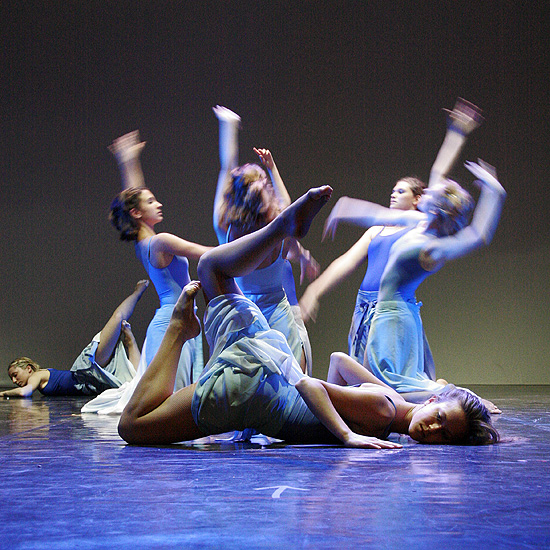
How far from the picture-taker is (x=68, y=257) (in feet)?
23.0

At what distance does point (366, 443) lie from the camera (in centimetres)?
210

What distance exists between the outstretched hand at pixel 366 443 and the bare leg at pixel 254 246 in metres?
0.60

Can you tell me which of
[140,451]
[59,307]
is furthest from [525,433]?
[59,307]

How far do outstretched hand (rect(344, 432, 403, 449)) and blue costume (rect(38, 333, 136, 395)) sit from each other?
12.6 ft

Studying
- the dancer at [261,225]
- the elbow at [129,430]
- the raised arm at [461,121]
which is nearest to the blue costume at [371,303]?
the dancer at [261,225]

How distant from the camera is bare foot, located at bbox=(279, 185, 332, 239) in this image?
6.42 ft

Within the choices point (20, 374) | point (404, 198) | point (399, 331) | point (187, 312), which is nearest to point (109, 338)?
point (20, 374)

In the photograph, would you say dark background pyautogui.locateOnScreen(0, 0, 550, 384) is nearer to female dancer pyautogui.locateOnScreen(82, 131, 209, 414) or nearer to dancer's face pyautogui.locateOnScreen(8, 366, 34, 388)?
dancer's face pyautogui.locateOnScreen(8, 366, 34, 388)

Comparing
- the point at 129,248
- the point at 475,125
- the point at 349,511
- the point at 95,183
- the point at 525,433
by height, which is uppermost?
the point at 475,125

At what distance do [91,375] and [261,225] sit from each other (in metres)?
3.64

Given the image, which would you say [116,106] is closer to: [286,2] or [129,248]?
[129,248]

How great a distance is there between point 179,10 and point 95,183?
74.6 inches

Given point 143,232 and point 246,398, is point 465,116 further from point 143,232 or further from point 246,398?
point 246,398

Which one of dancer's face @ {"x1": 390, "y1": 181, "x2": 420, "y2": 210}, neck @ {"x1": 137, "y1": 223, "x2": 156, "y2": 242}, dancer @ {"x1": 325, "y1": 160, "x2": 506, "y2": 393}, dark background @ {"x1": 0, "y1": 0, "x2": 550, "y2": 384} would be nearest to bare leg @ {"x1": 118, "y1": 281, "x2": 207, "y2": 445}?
dancer @ {"x1": 325, "y1": 160, "x2": 506, "y2": 393}
